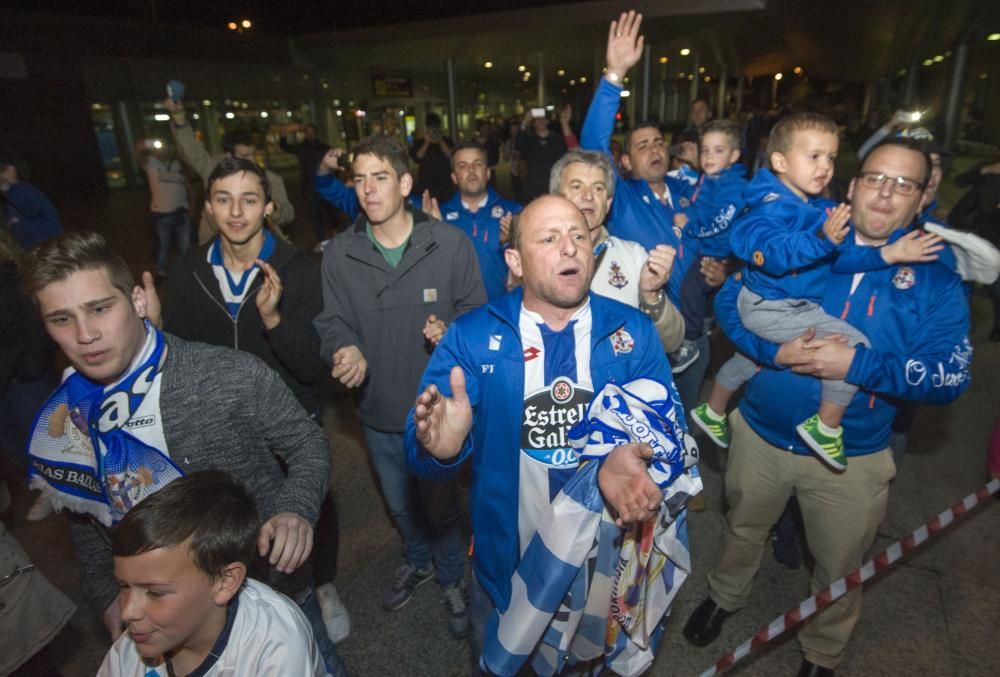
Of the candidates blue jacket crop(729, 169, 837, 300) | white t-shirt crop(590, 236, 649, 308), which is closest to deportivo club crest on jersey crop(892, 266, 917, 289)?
blue jacket crop(729, 169, 837, 300)

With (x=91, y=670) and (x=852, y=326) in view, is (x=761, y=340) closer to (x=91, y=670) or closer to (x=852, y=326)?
(x=852, y=326)

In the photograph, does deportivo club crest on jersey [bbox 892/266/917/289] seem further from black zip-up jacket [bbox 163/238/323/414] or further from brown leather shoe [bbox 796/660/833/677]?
black zip-up jacket [bbox 163/238/323/414]

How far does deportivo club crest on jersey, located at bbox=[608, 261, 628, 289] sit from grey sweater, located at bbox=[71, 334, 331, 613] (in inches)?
66.6

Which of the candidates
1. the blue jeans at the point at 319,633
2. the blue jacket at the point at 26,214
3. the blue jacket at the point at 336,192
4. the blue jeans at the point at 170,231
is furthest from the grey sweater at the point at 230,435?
the blue jeans at the point at 170,231

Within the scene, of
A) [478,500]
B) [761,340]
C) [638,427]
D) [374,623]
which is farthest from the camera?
[374,623]

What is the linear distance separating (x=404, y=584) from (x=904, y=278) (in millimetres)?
3000

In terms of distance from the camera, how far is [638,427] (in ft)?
5.84

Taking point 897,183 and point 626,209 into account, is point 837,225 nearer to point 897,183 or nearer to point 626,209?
point 897,183

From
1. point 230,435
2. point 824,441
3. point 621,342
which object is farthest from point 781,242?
point 230,435

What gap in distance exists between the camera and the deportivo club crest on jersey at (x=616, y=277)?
304 centimetres

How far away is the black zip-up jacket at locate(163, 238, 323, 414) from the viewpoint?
2.91 meters

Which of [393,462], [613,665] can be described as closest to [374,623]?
[393,462]

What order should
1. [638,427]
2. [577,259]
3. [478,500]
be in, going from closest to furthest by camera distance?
[638,427] < [577,259] < [478,500]

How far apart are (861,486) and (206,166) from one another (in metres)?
6.26
